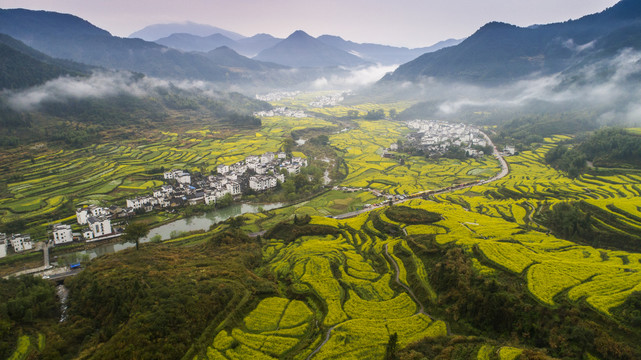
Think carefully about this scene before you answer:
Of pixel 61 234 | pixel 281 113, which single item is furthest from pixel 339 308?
pixel 281 113

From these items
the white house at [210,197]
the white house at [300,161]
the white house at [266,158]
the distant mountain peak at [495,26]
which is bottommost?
the white house at [210,197]

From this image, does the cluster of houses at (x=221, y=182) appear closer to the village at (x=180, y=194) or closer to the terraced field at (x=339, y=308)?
the village at (x=180, y=194)

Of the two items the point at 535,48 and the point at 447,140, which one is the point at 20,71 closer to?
the point at 447,140

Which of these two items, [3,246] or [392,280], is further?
[3,246]

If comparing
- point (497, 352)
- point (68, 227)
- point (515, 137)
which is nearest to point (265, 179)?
point (68, 227)

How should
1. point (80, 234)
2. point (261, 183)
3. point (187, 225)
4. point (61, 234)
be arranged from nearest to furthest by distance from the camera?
point (61, 234) → point (80, 234) → point (187, 225) → point (261, 183)

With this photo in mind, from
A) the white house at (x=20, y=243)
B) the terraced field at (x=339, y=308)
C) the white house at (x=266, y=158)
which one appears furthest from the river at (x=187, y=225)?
the white house at (x=266, y=158)

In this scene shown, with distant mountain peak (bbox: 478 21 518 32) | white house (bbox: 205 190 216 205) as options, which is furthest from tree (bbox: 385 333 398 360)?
distant mountain peak (bbox: 478 21 518 32)
